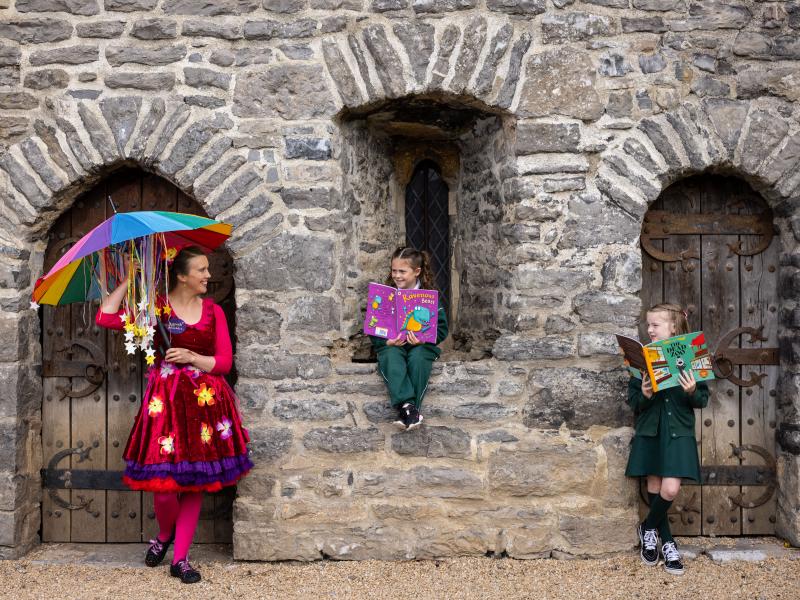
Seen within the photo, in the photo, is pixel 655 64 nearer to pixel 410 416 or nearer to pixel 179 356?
pixel 410 416

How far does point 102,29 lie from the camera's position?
14.3 ft

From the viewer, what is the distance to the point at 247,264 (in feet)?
14.4

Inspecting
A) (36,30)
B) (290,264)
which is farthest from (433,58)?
(36,30)

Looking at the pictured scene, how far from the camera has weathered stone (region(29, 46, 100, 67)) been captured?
4383mm

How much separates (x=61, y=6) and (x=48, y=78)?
41 centimetres

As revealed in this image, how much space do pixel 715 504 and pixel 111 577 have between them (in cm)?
350

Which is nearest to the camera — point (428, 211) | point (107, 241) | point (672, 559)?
point (107, 241)

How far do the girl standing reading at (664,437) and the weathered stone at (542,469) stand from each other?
0.25m

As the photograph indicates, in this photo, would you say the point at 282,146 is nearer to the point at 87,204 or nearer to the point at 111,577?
the point at 87,204

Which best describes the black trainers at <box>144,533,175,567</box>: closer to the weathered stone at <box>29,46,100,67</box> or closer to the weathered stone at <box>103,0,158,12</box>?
the weathered stone at <box>29,46,100,67</box>

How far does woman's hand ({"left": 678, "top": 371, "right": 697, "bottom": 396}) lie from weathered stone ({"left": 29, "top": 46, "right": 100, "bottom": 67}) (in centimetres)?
359

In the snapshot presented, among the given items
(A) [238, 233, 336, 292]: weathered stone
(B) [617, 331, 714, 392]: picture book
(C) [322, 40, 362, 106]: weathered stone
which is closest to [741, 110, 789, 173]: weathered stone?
(B) [617, 331, 714, 392]: picture book

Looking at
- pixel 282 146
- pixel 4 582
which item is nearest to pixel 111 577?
pixel 4 582

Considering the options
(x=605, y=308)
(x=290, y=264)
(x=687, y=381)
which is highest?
(x=290, y=264)
